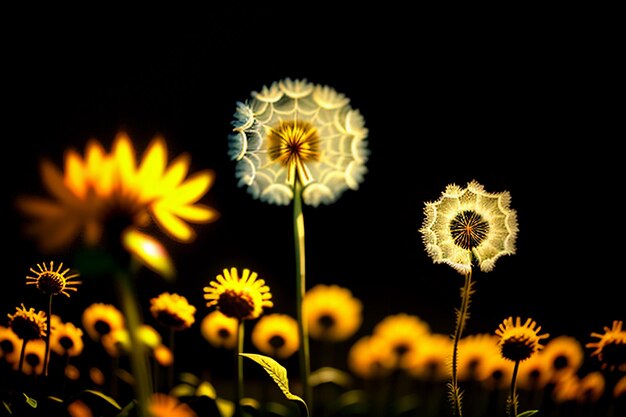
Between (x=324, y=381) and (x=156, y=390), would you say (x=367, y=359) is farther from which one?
(x=156, y=390)

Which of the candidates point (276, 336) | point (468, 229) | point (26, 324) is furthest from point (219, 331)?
point (468, 229)

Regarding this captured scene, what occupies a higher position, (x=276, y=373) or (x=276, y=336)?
(x=276, y=336)

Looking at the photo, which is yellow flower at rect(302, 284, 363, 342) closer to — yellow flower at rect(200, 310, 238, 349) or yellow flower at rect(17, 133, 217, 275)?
yellow flower at rect(200, 310, 238, 349)

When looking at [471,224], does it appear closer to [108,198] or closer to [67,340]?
[108,198]

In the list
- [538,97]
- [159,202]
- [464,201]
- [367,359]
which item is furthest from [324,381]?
[538,97]

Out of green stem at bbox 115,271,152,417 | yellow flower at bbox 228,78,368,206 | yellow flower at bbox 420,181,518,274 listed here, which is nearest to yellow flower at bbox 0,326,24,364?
yellow flower at bbox 228,78,368,206

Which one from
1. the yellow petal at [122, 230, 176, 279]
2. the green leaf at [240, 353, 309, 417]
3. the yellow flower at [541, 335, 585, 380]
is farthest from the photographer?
the yellow flower at [541, 335, 585, 380]
